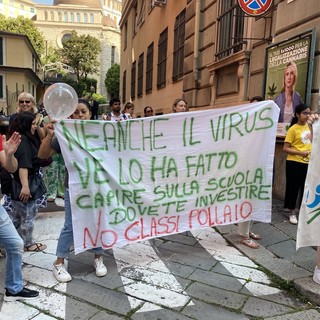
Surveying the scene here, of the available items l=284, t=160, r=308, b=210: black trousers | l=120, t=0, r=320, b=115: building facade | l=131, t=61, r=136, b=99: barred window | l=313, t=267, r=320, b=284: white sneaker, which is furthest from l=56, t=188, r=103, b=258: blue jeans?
l=131, t=61, r=136, b=99: barred window

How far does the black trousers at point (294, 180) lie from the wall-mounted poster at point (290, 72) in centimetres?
108

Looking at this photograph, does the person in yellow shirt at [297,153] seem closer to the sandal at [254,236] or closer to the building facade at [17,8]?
the sandal at [254,236]

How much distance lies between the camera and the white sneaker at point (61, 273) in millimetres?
3268

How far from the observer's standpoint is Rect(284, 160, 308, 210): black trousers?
16.4 ft

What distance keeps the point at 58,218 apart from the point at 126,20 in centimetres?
2464

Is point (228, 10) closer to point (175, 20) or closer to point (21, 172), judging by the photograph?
point (175, 20)

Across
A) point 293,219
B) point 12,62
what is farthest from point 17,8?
point 293,219

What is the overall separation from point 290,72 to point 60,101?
3.99m

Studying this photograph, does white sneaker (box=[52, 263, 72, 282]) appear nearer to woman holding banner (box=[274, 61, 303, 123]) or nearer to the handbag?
the handbag

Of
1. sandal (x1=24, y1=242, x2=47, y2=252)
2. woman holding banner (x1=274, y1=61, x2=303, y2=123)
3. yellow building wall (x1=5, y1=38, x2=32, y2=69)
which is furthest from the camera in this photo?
yellow building wall (x1=5, y1=38, x2=32, y2=69)

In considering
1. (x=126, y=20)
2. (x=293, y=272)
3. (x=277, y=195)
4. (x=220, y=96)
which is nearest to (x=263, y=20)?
(x=220, y=96)

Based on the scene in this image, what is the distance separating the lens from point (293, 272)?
11.6ft

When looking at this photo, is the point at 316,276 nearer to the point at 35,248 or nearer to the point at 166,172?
the point at 166,172

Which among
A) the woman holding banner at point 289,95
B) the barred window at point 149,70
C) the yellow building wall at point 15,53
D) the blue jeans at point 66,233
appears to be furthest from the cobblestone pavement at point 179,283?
the yellow building wall at point 15,53
